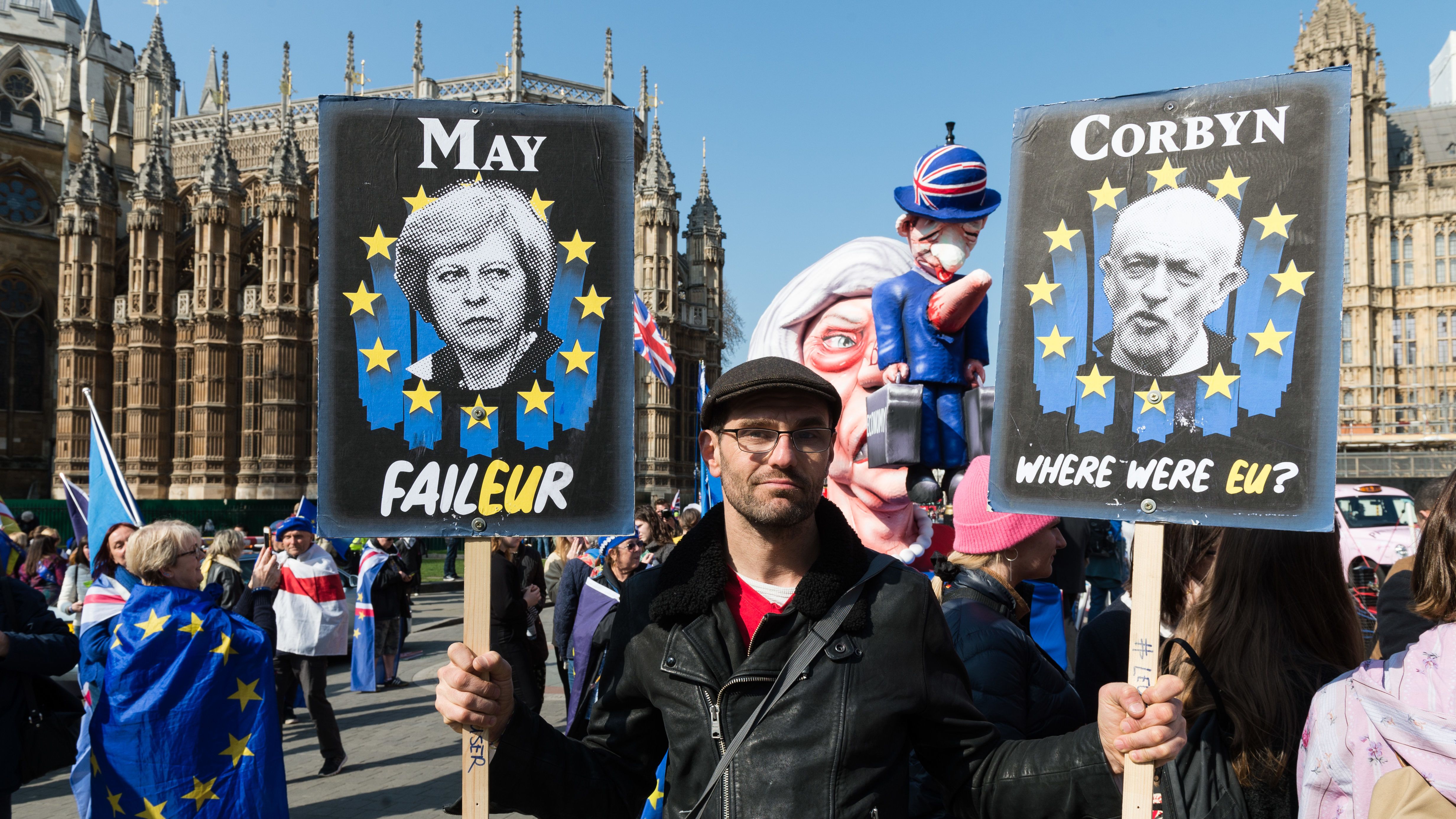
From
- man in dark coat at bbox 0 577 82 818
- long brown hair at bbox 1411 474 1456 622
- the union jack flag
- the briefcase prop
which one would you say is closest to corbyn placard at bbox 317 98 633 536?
long brown hair at bbox 1411 474 1456 622

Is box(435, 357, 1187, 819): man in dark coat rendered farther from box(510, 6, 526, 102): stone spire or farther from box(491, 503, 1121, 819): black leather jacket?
box(510, 6, 526, 102): stone spire

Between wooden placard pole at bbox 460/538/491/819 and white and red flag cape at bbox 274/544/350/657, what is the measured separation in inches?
225

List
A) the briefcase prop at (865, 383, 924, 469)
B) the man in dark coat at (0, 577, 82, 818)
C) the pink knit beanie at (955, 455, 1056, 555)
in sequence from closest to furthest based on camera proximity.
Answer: the pink knit beanie at (955, 455, 1056, 555)
the man in dark coat at (0, 577, 82, 818)
the briefcase prop at (865, 383, 924, 469)

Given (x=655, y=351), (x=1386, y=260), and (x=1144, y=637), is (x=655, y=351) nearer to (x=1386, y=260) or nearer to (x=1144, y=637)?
(x=1144, y=637)

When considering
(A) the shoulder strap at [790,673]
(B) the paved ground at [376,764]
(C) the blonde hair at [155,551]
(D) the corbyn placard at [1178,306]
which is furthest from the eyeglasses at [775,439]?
(B) the paved ground at [376,764]

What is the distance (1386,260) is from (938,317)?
4262cm

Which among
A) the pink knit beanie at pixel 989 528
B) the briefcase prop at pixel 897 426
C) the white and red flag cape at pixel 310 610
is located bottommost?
the white and red flag cape at pixel 310 610

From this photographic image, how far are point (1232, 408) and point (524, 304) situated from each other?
5.29 ft

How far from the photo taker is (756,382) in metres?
2.09

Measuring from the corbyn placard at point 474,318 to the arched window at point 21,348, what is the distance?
4391cm

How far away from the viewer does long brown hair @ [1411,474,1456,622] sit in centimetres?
192

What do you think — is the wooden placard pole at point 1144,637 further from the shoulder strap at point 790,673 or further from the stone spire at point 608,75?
the stone spire at point 608,75

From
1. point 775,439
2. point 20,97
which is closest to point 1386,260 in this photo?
point 775,439

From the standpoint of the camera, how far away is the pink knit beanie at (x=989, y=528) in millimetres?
2877
